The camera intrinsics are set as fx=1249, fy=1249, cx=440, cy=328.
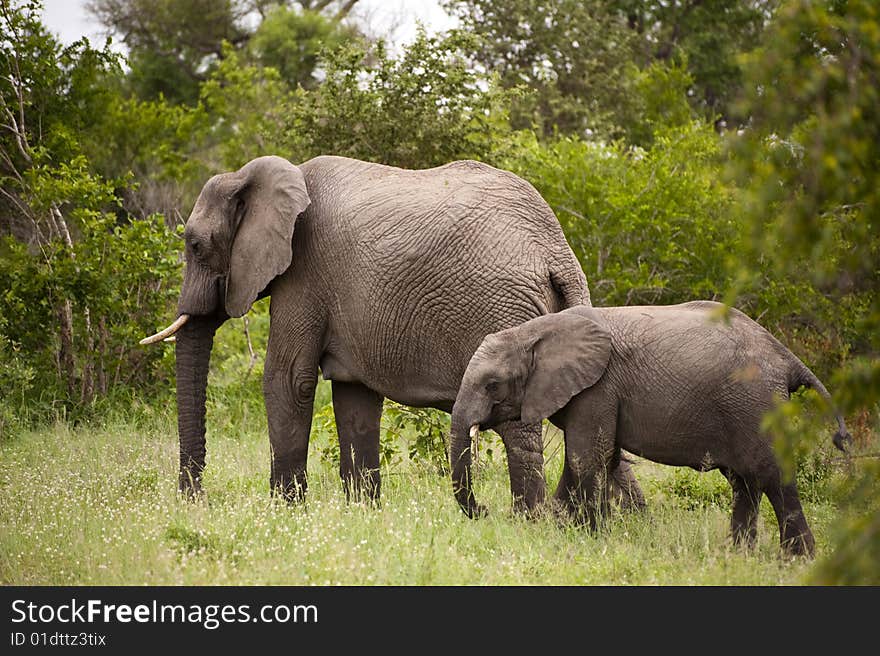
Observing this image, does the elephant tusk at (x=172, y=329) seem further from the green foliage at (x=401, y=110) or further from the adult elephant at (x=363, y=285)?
the green foliage at (x=401, y=110)

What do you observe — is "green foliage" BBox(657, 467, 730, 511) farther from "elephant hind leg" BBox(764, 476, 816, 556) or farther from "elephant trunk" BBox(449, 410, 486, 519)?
"elephant trunk" BBox(449, 410, 486, 519)

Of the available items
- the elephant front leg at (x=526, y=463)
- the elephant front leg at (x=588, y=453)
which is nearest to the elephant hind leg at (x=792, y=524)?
the elephant front leg at (x=588, y=453)

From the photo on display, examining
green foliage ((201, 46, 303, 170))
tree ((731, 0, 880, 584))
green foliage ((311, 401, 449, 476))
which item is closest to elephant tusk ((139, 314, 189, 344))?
green foliage ((311, 401, 449, 476))

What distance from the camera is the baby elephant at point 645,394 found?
665 centimetres

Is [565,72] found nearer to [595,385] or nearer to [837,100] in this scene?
[595,385]

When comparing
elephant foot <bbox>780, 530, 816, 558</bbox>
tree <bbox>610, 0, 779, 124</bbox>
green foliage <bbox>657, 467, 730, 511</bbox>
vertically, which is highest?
tree <bbox>610, 0, 779, 124</bbox>

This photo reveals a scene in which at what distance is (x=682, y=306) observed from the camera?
721 cm

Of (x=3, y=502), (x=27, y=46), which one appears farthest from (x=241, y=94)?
(x=3, y=502)

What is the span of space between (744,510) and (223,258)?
3.72 metres

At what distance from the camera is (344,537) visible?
262 inches

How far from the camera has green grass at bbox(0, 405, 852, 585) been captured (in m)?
6.04

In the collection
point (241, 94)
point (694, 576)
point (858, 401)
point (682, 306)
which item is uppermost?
point (241, 94)

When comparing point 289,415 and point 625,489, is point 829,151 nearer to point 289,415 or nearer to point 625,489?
point 625,489
